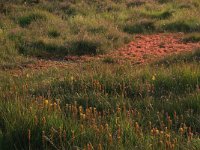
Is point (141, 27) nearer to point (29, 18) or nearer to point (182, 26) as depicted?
point (182, 26)

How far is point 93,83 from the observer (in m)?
6.06

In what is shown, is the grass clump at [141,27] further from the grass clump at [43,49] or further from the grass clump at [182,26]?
the grass clump at [43,49]

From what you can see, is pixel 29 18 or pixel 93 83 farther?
pixel 29 18

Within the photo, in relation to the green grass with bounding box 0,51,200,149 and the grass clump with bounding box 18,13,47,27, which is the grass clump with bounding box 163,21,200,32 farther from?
the green grass with bounding box 0,51,200,149

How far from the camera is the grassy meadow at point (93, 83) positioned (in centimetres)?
394

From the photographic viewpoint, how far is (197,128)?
181 inches

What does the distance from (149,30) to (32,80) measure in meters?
5.62

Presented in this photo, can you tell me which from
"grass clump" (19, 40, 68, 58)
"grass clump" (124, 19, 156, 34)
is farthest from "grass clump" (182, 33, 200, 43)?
"grass clump" (19, 40, 68, 58)

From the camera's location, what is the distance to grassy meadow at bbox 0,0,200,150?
12.9ft

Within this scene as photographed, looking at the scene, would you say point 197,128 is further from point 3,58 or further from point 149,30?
point 149,30

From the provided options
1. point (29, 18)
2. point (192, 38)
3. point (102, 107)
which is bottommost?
point (192, 38)

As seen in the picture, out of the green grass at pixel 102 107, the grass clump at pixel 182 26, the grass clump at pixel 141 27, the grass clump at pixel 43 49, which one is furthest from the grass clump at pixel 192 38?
the green grass at pixel 102 107

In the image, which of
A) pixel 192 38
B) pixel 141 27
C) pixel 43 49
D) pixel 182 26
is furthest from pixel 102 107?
pixel 182 26

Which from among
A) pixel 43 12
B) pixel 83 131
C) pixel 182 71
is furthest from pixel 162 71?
pixel 43 12
